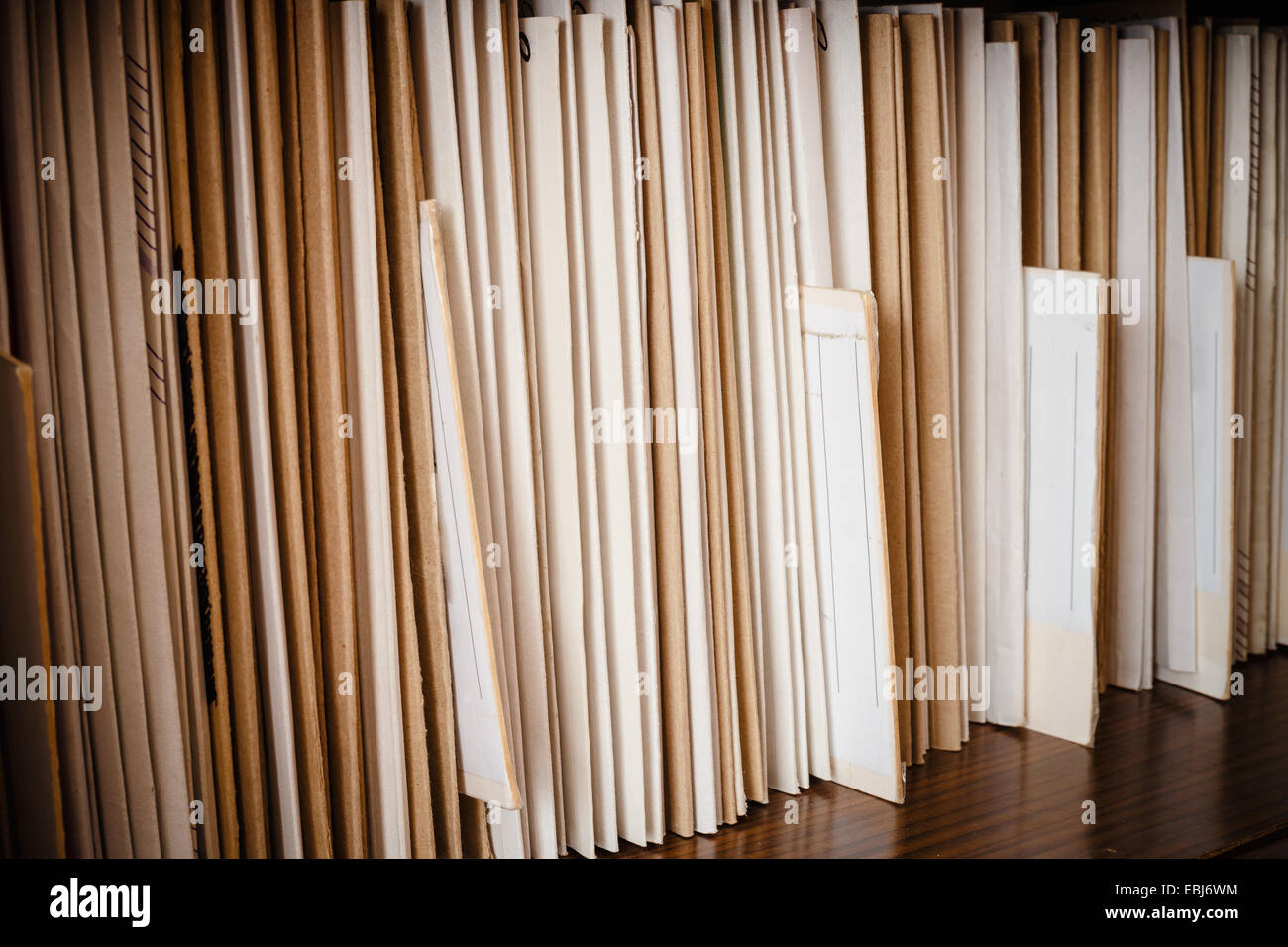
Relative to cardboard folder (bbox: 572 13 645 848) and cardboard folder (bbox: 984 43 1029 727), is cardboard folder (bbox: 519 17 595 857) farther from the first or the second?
cardboard folder (bbox: 984 43 1029 727)

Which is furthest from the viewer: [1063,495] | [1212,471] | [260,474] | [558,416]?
[1212,471]

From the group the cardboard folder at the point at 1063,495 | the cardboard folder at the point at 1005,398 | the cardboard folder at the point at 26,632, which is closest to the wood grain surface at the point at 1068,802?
the cardboard folder at the point at 1063,495

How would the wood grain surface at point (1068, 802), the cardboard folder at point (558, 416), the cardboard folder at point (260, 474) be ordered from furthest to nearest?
the wood grain surface at point (1068, 802) → the cardboard folder at point (558, 416) → the cardboard folder at point (260, 474)

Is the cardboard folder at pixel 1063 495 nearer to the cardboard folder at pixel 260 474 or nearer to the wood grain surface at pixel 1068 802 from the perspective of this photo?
the wood grain surface at pixel 1068 802

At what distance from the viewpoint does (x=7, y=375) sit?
182cm

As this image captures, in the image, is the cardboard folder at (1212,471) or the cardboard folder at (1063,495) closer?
Result: the cardboard folder at (1063,495)

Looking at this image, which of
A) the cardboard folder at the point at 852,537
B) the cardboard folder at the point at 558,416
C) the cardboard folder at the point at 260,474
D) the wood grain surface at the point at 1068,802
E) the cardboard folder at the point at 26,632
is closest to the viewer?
the cardboard folder at the point at 26,632

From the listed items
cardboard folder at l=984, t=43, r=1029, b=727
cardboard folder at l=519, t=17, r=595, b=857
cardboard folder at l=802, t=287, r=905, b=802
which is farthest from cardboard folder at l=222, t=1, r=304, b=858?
cardboard folder at l=984, t=43, r=1029, b=727

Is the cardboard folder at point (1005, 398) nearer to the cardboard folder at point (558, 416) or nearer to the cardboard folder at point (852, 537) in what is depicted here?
the cardboard folder at point (852, 537)

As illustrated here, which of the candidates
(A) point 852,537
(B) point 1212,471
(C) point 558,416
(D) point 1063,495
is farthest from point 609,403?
(B) point 1212,471

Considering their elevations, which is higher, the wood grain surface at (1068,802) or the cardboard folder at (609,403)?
the cardboard folder at (609,403)

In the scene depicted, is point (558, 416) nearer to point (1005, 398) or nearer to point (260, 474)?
point (260, 474)
